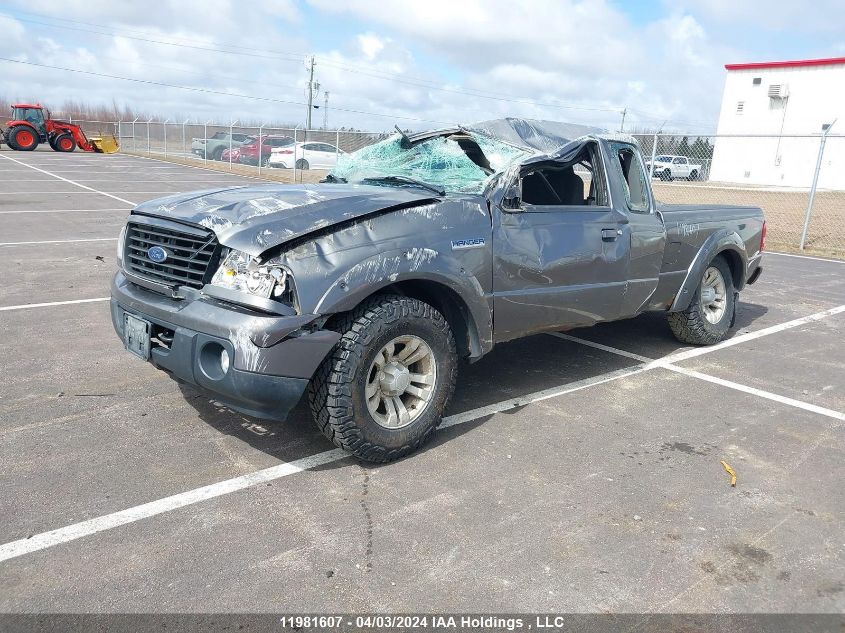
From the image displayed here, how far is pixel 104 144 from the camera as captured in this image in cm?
3700

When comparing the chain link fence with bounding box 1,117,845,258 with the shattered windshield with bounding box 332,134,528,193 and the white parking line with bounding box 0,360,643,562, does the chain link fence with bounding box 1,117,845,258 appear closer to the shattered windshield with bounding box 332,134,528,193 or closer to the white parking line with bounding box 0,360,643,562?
the shattered windshield with bounding box 332,134,528,193

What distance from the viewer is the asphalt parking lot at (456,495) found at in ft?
8.87

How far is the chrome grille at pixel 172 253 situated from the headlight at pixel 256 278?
17 cm

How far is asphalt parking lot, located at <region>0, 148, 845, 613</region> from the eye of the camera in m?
2.71

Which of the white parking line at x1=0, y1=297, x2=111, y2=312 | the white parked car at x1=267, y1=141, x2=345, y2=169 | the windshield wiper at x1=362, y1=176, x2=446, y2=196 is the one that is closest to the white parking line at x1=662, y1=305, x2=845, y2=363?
the windshield wiper at x1=362, y1=176, x2=446, y2=196

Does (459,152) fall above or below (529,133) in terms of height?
below

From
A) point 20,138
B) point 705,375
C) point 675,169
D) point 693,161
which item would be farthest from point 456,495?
point 20,138

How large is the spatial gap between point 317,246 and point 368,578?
152 centimetres

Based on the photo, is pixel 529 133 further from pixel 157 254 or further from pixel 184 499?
pixel 184 499

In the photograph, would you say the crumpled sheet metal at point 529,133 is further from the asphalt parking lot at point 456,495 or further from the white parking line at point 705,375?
the white parking line at point 705,375

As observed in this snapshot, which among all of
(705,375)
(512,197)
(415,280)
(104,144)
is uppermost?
(512,197)

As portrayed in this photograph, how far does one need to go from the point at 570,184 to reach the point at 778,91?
41821 mm

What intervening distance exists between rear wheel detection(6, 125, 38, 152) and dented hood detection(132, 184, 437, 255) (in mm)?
36480

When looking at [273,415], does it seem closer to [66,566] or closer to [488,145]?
[66,566]
